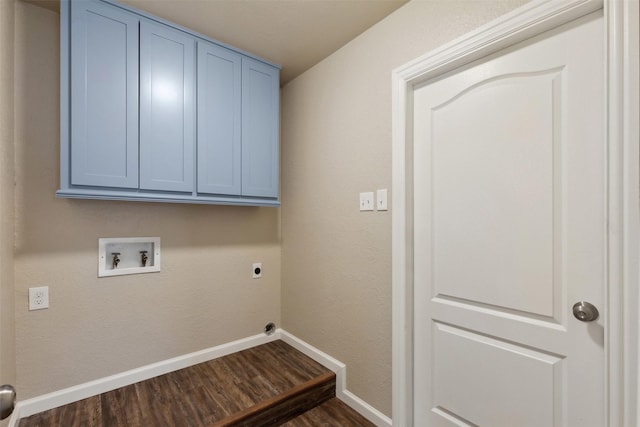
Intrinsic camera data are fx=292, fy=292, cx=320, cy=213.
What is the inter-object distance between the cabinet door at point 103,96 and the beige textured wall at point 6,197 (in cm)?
24

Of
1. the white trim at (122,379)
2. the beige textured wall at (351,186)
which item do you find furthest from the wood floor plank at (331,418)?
the white trim at (122,379)

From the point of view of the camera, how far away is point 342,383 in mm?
1859

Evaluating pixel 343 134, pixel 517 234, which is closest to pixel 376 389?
pixel 517 234

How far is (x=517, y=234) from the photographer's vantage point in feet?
3.95

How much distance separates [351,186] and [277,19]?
1.04 meters

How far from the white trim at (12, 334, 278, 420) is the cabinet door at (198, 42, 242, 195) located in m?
1.15

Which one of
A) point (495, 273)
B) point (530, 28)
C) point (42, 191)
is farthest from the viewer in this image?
point (42, 191)

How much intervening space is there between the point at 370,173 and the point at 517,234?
2.62 ft

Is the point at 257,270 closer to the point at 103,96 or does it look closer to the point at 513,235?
the point at 103,96

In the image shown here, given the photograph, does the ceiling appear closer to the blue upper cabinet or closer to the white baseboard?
the blue upper cabinet

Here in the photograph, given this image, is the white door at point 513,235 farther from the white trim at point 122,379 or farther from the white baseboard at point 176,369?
the white trim at point 122,379

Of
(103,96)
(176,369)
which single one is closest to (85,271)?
(176,369)

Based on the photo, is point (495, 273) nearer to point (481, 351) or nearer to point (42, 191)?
point (481, 351)

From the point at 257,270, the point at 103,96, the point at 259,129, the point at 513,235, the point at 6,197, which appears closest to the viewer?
the point at 513,235
